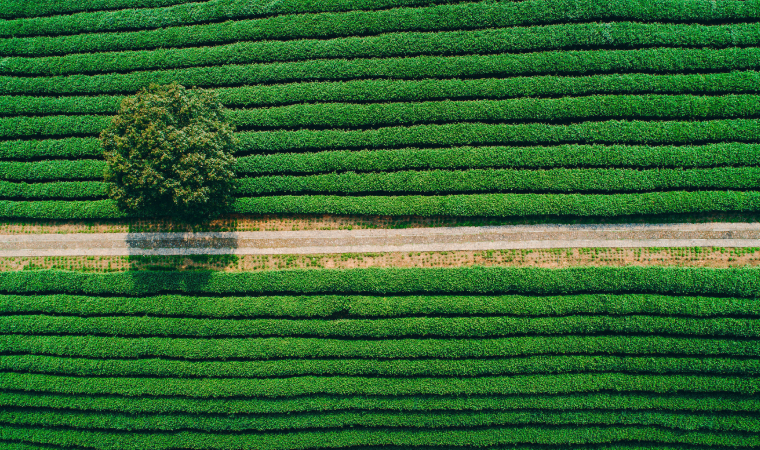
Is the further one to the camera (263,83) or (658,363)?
(263,83)

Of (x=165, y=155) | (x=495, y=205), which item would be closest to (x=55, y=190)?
(x=165, y=155)

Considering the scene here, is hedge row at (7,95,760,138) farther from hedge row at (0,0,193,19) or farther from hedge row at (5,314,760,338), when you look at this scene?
hedge row at (5,314,760,338)

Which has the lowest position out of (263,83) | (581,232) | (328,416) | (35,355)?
(328,416)

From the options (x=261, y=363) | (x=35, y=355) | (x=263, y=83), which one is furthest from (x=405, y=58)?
(x=35, y=355)

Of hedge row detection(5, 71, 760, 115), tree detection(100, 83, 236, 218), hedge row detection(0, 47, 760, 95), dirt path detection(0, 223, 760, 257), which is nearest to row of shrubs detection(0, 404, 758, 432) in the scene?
dirt path detection(0, 223, 760, 257)

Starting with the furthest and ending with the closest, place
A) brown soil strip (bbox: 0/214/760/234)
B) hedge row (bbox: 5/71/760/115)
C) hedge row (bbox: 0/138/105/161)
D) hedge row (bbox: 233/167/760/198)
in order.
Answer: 1. hedge row (bbox: 0/138/105/161)
2. brown soil strip (bbox: 0/214/760/234)
3. hedge row (bbox: 5/71/760/115)
4. hedge row (bbox: 233/167/760/198)

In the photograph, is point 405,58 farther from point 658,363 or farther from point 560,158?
point 658,363
